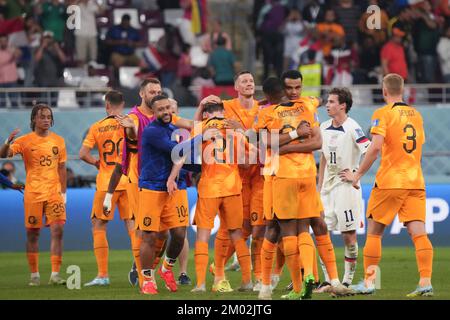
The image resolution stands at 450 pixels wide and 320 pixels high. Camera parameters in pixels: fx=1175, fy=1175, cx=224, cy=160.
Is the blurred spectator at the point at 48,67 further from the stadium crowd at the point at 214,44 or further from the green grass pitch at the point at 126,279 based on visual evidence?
the green grass pitch at the point at 126,279

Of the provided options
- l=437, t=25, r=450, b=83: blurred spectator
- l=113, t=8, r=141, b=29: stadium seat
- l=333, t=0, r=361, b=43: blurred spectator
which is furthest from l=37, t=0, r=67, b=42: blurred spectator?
l=437, t=25, r=450, b=83: blurred spectator

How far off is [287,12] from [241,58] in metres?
1.49

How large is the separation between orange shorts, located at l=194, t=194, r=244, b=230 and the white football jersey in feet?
4.25

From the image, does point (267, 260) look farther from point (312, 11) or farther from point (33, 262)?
point (312, 11)

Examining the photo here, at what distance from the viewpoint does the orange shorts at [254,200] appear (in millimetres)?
14008

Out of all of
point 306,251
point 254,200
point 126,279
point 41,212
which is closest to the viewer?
point 306,251

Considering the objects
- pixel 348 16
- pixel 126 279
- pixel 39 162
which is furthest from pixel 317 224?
pixel 348 16

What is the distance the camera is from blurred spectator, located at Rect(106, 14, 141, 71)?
2372cm

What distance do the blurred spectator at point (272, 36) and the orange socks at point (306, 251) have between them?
12.0 m

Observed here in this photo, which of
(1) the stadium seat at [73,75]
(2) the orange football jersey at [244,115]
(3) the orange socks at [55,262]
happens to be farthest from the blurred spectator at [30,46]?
(2) the orange football jersey at [244,115]

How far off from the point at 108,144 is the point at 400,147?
4.30 meters

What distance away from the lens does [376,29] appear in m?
23.4

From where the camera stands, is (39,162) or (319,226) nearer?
(319,226)
